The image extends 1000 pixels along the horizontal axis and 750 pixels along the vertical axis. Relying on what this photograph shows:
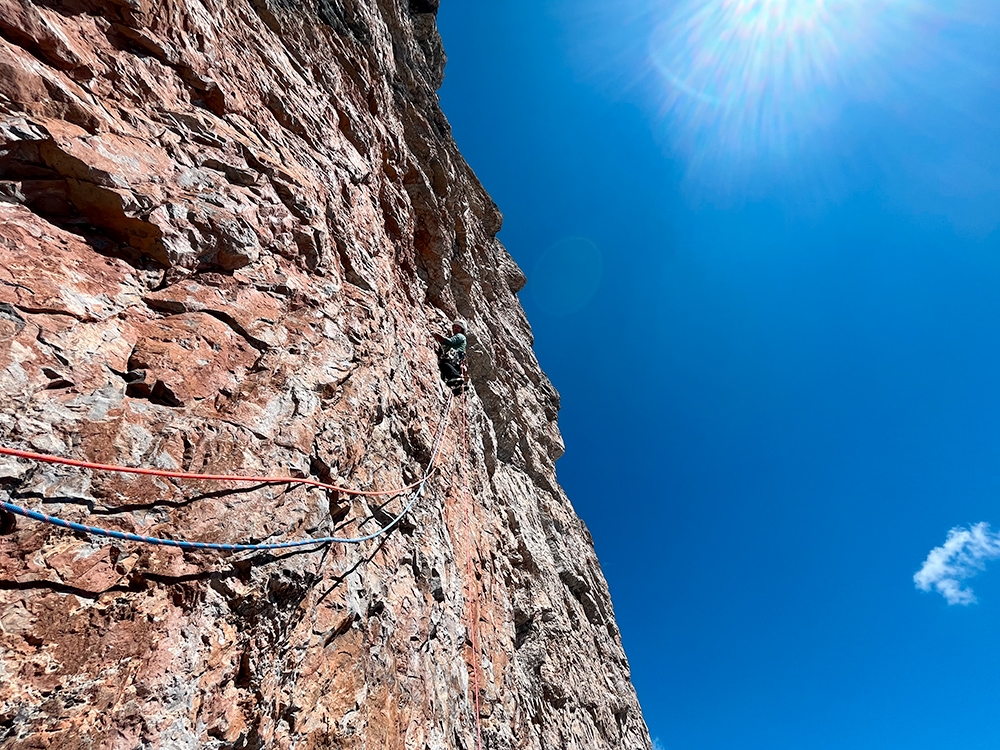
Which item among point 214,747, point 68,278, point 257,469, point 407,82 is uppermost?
point 407,82

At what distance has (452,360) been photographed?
9266 millimetres

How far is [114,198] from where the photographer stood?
3.59 meters

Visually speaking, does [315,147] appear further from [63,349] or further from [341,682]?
[341,682]

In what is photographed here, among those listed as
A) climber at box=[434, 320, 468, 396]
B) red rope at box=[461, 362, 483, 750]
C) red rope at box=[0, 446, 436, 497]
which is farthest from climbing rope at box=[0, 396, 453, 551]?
climber at box=[434, 320, 468, 396]

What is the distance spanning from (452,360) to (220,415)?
232 inches

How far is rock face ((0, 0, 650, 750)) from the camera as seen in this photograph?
2.46m

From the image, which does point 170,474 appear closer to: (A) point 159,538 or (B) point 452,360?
(A) point 159,538

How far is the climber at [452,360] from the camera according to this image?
918 cm

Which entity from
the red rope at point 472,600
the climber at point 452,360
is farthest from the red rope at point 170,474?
the climber at point 452,360

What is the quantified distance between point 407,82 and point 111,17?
839 centimetres

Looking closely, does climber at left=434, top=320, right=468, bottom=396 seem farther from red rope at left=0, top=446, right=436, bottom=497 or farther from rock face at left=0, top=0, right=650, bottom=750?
red rope at left=0, top=446, right=436, bottom=497

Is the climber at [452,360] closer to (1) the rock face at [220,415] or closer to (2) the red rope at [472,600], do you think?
(2) the red rope at [472,600]

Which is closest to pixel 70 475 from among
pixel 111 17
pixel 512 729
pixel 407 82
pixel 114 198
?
pixel 114 198

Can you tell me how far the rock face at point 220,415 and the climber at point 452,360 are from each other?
1.28 m
